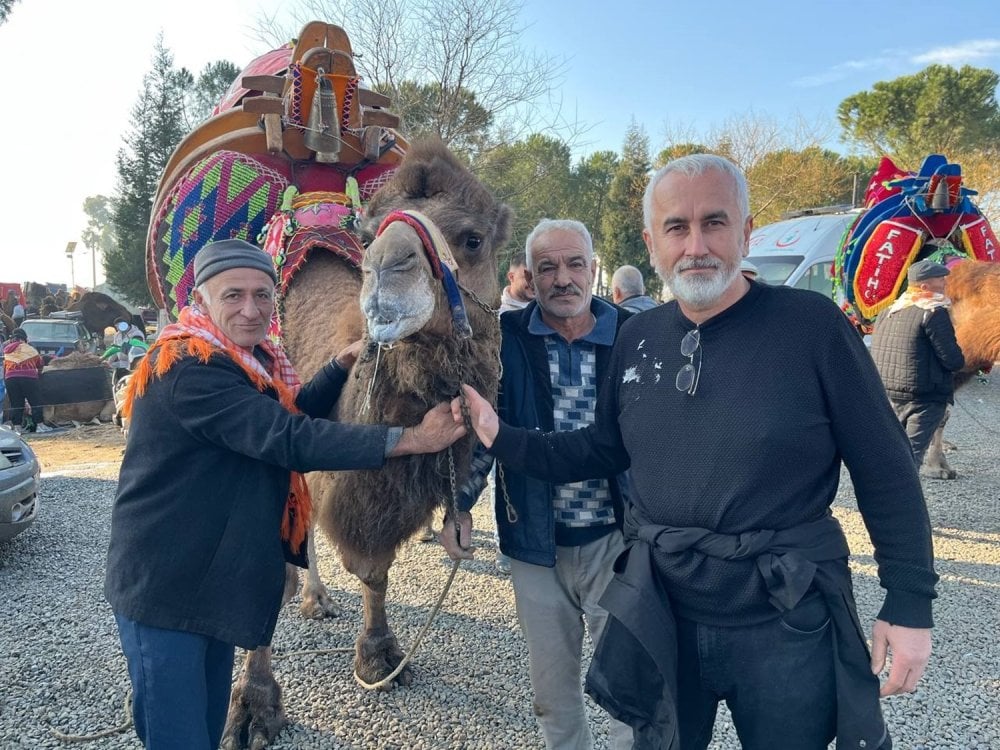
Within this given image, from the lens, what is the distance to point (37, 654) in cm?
398

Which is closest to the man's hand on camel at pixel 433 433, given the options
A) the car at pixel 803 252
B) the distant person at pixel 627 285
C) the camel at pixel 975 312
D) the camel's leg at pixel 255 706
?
the camel's leg at pixel 255 706

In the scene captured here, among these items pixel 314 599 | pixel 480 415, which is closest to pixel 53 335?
pixel 314 599

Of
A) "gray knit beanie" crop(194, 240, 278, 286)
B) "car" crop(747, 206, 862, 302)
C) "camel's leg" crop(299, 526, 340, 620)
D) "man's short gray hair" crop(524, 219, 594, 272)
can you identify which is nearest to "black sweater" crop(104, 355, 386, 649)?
"gray knit beanie" crop(194, 240, 278, 286)

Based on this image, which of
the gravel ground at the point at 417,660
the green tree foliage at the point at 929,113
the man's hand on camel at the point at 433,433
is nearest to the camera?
the man's hand on camel at the point at 433,433

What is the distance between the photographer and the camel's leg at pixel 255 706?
10.1ft

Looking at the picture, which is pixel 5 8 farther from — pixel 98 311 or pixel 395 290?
pixel 395 290

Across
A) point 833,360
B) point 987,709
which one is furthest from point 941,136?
point 833,360

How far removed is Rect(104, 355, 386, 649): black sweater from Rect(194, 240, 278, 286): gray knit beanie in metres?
0.32

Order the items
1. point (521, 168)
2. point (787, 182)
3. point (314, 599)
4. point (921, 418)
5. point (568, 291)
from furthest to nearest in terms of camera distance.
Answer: point (787, 182), point (521, 168), point (921, 418), point (314, 599), point (568, 291)

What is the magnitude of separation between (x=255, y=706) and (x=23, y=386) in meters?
12.5

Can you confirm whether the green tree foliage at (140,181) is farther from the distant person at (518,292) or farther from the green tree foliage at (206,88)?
the distant person at (518,292)

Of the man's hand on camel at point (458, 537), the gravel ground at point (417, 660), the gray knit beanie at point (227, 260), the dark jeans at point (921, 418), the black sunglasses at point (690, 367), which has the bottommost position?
the gravel ground at point (417, 660)

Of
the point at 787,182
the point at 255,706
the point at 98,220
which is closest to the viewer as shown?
the point at 255,706

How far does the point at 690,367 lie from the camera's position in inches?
70.5
